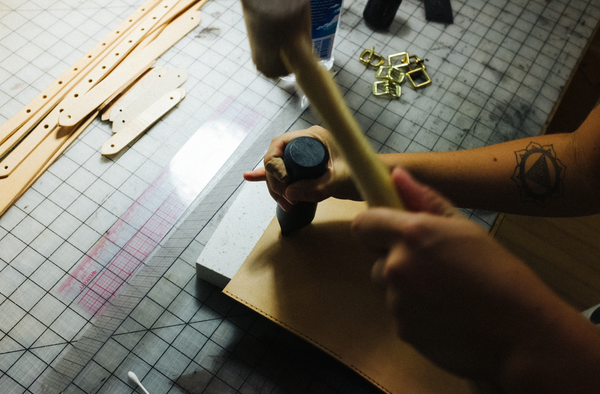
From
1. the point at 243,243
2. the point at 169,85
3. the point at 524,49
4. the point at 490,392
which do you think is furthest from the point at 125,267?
the point at 524,49

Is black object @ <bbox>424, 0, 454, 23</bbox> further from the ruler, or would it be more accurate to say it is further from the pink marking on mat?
the pink marking on mat

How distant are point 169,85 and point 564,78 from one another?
3.48 feet

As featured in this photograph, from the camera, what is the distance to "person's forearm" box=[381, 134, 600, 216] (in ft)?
1.90

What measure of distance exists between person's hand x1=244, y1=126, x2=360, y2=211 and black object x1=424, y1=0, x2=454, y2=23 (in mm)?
684

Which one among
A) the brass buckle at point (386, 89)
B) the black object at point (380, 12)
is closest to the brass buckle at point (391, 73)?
the brass buckle at point (386, 89)

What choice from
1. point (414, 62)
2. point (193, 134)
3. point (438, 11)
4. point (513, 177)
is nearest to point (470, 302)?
point (513, 177)

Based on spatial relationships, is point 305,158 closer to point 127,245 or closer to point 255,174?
point 255,174

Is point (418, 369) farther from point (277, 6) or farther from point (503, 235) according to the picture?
point (277, 6)

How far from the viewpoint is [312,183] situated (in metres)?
0.48

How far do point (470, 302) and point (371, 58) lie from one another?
78cm

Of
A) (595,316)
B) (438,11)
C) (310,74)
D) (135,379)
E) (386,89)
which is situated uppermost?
(310,74)

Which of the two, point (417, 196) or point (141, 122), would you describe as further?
point (141, 122)

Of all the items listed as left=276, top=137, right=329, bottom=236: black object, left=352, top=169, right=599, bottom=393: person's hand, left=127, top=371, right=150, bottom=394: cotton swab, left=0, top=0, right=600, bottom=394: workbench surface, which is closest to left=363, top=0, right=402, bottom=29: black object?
left=0, top=0, right=600, bottom=394: workbench surface

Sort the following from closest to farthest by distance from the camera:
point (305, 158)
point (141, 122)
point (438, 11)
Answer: point (305, 158) → point (141, 122) → point (438, 11)
